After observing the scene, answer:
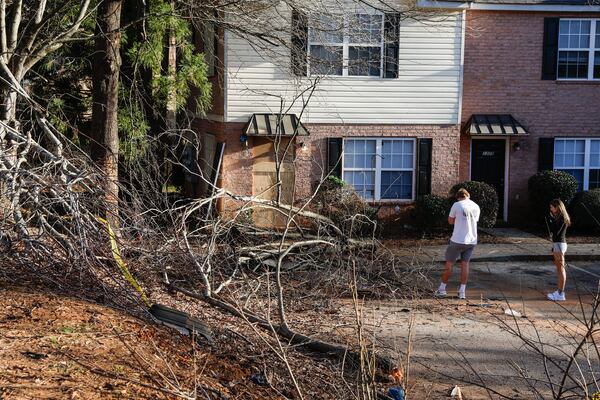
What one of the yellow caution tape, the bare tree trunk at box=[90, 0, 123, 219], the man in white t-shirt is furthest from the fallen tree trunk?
the bare tree trunk at box=[90, 0, 123, 219]

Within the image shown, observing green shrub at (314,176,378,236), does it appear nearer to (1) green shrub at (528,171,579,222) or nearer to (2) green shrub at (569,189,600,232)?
(1) green shrub at (528,171,579,222)

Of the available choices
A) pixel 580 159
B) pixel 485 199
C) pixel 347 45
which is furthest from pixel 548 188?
pixel 347 45

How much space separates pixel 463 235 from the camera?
13.4m

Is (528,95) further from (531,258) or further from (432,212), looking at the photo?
(531,258)

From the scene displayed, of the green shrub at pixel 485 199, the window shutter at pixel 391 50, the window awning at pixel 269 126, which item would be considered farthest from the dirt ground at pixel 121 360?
→ the window shutter at pixel 391 50

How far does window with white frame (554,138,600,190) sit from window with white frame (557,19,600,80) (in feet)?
5.38

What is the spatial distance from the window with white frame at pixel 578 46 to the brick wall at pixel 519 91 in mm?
268

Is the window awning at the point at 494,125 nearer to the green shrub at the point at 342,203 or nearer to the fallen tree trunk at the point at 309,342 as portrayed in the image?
the green shrub at the point at 342,203

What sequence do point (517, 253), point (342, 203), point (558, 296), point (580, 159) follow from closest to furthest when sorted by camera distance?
point (558, 296)
point (517, 253)
point (342, 203)
point (580, 159)

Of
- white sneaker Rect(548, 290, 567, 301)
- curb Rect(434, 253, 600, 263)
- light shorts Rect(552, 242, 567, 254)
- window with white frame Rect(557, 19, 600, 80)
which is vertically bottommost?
curb Rect(434, 253, 600, 263)

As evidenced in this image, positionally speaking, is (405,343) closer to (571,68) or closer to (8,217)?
(8,217)

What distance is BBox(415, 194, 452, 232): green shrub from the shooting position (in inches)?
791

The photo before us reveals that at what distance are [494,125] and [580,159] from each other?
2631 mm

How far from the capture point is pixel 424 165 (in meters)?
21.1
